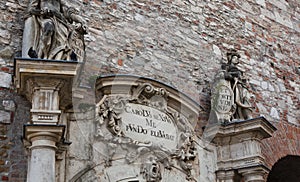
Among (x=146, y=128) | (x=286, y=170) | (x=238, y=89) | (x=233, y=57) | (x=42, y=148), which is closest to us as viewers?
(x=42, y=148)

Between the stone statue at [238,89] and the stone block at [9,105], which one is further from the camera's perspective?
the stone statue at [238,89]

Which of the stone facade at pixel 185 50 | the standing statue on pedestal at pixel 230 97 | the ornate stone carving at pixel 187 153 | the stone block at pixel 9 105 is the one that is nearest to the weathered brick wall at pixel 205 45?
the stone facade at pixel 185 50

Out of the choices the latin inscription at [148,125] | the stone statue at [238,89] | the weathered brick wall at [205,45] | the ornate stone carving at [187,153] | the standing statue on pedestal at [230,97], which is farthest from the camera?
the stone statue at [238,89]

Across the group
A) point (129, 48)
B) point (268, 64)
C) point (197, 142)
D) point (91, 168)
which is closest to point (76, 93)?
point (91, 168)

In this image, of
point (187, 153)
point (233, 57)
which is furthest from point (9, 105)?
point (233, 57)

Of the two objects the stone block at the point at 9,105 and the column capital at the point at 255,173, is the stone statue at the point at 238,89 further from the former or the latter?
the stone block at the point at 9,105

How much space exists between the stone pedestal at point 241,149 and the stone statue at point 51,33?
7.01 ft

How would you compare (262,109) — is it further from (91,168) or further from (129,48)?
(91,168)

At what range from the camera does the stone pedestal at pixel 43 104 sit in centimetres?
410

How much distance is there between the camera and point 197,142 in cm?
590

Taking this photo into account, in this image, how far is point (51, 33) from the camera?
465 centimetres

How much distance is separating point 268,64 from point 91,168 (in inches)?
158

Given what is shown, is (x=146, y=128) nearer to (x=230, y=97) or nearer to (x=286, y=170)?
(x=230, y=97)

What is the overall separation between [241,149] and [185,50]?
1.58 m
